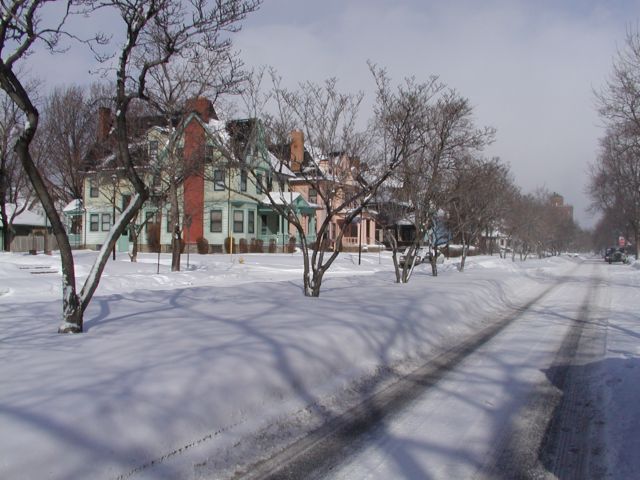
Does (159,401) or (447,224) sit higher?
(447,224)

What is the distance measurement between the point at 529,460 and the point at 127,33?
25.7ft

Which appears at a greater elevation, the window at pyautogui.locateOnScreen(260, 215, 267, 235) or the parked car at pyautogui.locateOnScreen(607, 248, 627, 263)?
the window at pyautogui.locateOnScreen(260, 215, 267, 235)

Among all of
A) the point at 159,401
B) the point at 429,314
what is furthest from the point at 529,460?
the point at 429,314

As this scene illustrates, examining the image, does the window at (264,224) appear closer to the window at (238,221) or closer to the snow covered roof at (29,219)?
the window at (238,221)

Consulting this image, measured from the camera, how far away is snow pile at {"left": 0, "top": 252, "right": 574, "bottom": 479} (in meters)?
4.20

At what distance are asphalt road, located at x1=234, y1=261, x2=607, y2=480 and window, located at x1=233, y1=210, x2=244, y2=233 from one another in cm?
3329

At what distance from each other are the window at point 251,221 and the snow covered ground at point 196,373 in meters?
29.1

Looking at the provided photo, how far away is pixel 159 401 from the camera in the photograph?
4945 millimetres

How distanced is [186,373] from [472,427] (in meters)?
2.81

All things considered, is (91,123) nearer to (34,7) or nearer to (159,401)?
(34,7)

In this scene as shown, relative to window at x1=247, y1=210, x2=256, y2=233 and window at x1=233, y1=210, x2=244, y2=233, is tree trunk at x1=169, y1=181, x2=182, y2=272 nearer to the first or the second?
window at x1=233, y1=210, x2=244, y2=233

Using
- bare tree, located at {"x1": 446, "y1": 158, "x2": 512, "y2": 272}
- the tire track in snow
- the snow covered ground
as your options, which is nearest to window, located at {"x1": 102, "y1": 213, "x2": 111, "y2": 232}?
bare tree, located at {"x1": 446, "y1": 158, "x2": 512, "y2": 272}

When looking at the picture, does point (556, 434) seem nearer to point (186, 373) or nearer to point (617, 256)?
point (186, 373)

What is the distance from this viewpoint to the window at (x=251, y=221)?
42.0 meters
